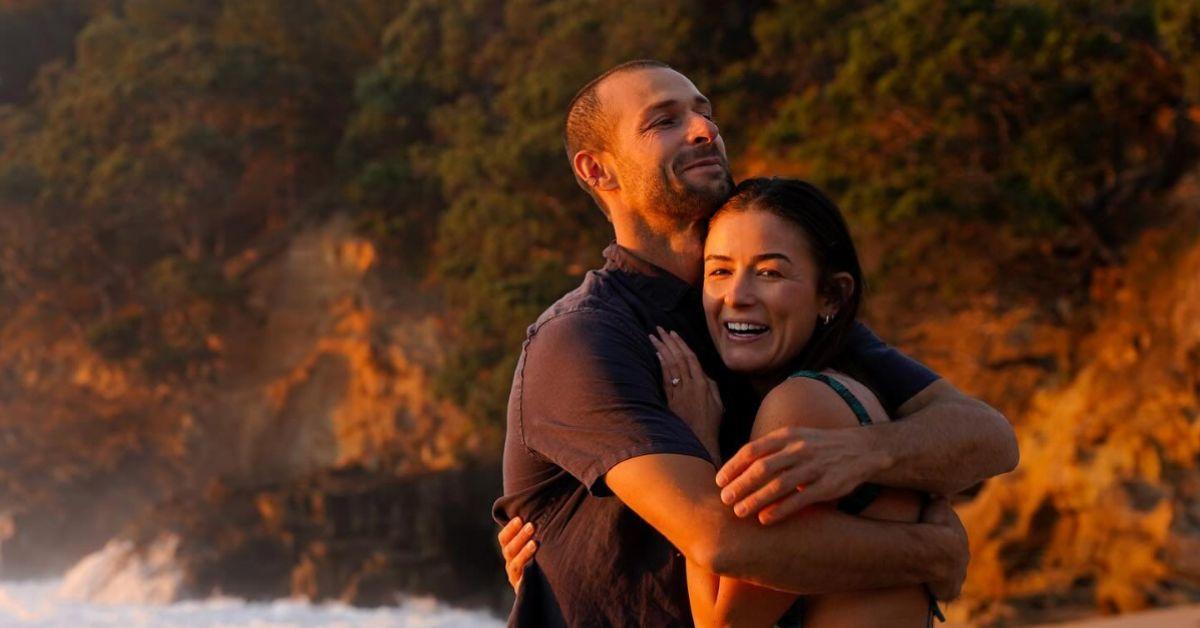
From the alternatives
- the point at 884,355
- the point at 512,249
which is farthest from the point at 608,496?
the point at 512,249

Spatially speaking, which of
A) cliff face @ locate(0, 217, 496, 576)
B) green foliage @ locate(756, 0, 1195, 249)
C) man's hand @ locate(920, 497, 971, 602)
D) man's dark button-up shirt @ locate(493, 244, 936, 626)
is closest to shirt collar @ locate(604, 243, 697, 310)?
man's dark button-up shirt @ locate(493, 244, 936, 626)

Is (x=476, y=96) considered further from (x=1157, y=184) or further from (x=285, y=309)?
(x=1157, y=184)

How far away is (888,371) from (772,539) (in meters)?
0.67

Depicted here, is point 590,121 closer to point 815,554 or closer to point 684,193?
point 684,193

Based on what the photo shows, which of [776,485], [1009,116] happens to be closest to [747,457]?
[776,485]

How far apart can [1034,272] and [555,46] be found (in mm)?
8868

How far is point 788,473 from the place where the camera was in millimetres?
1989

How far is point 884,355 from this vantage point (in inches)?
103

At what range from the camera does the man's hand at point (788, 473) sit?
78.5 inches

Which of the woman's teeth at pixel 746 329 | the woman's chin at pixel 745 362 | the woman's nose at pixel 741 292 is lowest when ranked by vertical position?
the woman's chin at pixel 745 362

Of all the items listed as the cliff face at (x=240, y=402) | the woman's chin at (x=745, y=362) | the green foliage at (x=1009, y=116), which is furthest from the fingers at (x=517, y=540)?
the cliff face at (x=240, y=402)

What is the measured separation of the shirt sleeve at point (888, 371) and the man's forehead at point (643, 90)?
1.95 ft

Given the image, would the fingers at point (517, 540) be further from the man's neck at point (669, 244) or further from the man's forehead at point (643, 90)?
the man's forehead at point (643, 90)

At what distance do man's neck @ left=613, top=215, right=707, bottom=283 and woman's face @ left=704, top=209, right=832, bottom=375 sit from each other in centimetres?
17
